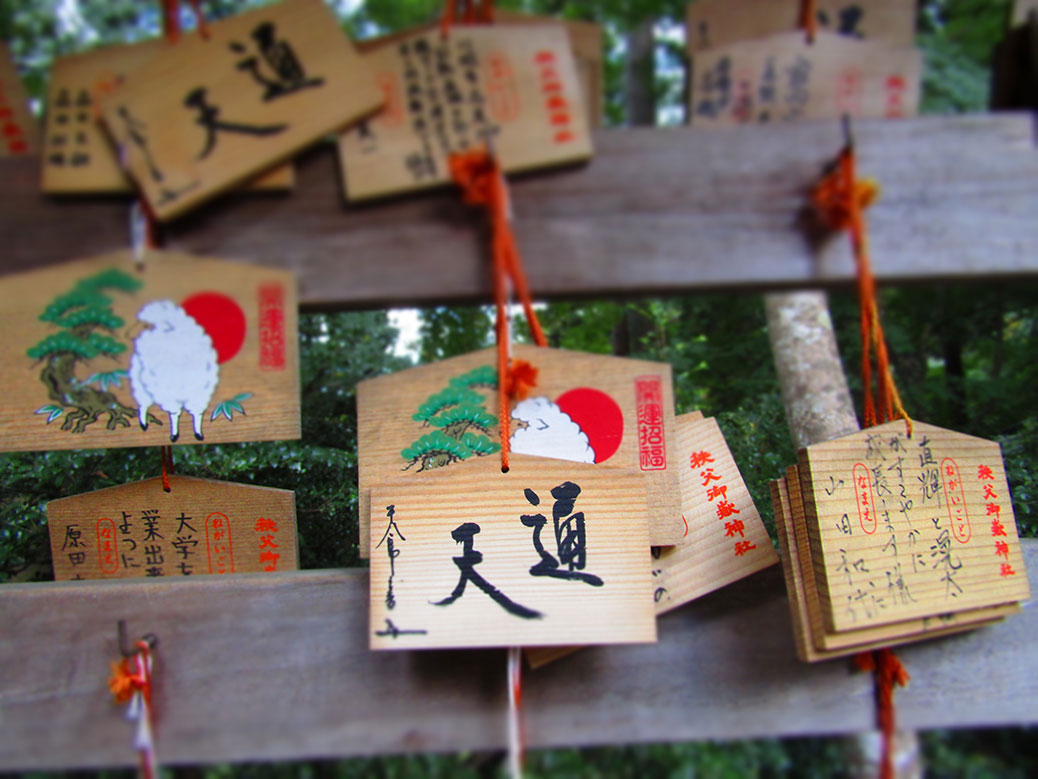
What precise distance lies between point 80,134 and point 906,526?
1.41 metres

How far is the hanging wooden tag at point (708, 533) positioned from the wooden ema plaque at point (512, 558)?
22cm

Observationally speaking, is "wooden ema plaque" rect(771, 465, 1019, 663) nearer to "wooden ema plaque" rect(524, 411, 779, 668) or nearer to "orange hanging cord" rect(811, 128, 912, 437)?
"wooden ema plaque" rect(524, 411, 779, 668)

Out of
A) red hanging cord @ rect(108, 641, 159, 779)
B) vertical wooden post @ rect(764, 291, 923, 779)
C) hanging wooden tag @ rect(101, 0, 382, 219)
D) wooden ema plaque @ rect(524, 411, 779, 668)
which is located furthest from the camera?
vertical wooden post @ rect(764, 291, 923, 779)

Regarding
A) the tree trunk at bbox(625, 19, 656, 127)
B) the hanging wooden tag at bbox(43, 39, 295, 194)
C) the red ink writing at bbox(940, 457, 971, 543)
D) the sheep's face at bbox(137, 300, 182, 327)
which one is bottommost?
the red ink writing at bbox(940, 457, 971, 543)

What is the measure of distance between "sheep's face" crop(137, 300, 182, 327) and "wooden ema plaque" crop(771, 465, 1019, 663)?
41.0 inches

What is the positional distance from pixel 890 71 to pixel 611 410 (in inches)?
26.7

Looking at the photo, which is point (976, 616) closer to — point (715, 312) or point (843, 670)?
point (843, 670)

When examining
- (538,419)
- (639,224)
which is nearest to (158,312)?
(538,419)

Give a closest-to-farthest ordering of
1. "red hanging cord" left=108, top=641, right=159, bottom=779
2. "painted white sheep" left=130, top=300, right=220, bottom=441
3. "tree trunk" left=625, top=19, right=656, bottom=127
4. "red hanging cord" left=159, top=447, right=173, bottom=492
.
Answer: "painted white sheep" left=130, top=300, right=220, bottom=441, "red hanging cord" left=108, top=641, right=159, bottom=779, "tree trunk" left=625, top=19, right=656, bottom=127, "red hanging cord" left=159, top=447, right=173, bottom=492

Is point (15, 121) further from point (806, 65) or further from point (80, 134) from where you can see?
point (806, 65)

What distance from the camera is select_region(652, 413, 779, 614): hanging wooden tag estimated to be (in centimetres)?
135

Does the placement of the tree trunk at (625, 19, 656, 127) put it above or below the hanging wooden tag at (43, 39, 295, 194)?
above

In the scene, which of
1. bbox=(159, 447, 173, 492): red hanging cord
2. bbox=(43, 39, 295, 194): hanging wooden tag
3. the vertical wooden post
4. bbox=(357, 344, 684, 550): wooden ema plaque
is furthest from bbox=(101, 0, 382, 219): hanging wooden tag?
the vertical wooden post

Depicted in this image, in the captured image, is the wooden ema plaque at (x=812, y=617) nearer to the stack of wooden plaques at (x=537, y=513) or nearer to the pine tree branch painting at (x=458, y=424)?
the stack of wooden plaques at (x=537, y=513)
